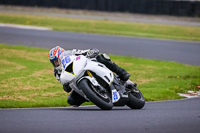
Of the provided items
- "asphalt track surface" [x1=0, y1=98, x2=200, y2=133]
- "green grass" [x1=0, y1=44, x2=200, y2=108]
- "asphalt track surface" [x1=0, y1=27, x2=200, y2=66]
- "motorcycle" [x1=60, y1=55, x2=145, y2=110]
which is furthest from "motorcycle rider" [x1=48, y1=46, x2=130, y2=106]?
"asphalt track surface" [x1=0, y1=27, x2=200, y2=66]

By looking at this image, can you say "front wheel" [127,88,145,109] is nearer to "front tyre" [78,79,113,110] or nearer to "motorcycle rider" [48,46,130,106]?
"motorcycle rider" [48,46,130,106]

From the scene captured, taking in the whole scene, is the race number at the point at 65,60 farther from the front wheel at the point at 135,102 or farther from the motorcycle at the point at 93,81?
the front wheel at the point at 135,102

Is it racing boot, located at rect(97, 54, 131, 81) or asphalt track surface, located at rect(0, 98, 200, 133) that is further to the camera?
racing boot, located at rect(97, 54, 131, 81)

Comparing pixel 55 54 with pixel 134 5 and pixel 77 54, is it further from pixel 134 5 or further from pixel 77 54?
pixel 134 5

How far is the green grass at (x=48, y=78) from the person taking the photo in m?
8.98

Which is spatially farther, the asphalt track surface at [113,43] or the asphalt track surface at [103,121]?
the asphalt track surface at [113,43]

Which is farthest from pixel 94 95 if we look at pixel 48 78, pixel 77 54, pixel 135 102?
pixel 48 78

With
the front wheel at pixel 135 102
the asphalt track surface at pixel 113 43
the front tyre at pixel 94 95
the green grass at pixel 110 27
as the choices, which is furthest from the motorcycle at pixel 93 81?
the green grass at pixel 110 27

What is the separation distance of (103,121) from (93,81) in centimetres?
100

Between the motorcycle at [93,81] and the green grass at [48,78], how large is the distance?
58.9 inches

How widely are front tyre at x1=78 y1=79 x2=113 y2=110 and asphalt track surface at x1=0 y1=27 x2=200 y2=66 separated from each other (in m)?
9.97

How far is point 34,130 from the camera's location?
212 inches

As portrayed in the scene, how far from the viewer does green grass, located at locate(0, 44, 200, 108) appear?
898 centimetres

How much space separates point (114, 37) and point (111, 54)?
19.4 feet
